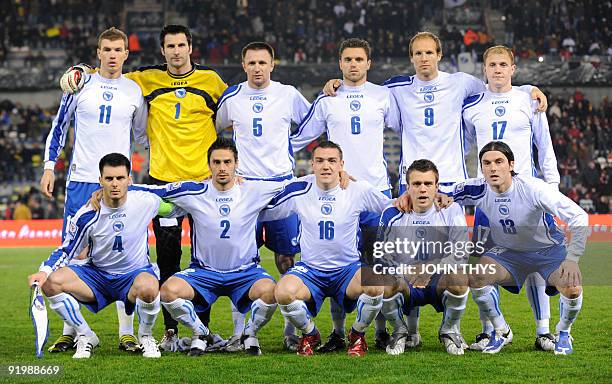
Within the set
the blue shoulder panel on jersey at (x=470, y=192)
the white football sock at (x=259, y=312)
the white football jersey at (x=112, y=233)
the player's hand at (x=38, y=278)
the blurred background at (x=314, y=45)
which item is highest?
the blurred background at (x=314, y=45)

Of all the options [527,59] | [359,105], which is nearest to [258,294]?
[359,105]

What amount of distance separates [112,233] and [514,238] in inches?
111

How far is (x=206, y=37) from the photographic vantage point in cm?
2495

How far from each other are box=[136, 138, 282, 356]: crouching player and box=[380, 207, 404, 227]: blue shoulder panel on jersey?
2.55 ft

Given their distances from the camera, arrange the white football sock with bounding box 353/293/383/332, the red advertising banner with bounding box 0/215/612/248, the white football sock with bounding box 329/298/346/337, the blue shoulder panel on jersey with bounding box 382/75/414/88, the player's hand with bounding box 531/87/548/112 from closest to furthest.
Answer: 1. the white football sock with bounding box 353/293/383/332
2. the white football sock with bounding box 329/298/346/337
3. the player's hand with bounding box 531/87/548/112
4. the blue shoulder panel on jersey with bounding box 382/75/414/88
5. the red advertising banner with bounding box 0/215/612/248

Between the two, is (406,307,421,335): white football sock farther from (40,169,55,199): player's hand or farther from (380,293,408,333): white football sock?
(40,169,55,199): player's hand

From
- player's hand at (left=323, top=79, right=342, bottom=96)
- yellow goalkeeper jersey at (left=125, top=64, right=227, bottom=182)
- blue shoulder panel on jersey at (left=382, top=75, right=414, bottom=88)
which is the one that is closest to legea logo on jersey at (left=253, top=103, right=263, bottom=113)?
yellow goalkeeper jersey at (left=125, top=64, right=227, bottom=182)

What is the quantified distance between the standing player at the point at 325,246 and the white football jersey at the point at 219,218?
0.18 m

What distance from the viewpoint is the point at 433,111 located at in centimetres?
712

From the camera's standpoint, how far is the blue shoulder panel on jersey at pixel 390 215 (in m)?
6.56

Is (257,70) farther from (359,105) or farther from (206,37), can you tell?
(206,37)

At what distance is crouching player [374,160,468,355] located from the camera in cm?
639

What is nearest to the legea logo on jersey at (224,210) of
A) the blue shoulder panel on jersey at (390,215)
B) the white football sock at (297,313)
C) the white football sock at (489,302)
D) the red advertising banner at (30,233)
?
the white football sock at (297,313)

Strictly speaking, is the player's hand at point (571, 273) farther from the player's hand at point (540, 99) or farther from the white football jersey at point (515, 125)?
the player's hand at point (540, 99)
